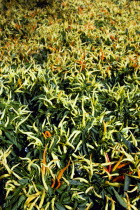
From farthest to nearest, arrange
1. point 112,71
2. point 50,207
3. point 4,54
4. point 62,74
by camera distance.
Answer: point 4,54 → point 112,71 → point 62,74 → point 50,207

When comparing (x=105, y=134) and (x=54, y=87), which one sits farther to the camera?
(x=54, y=87)

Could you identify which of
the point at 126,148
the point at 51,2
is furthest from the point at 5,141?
the point at 51,2

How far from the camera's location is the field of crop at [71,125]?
1.67 meters

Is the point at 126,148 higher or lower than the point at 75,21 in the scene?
lower

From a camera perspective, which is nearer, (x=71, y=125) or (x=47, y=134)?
(x=47, y=134)

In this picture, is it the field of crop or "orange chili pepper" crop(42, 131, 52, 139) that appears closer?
the field of crop

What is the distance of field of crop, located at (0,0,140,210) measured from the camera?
1.67 metres

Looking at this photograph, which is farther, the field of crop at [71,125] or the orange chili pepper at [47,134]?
the orange chili pepper at [47,134]

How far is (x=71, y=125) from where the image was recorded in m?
2.27

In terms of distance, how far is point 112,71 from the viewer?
3.18 m

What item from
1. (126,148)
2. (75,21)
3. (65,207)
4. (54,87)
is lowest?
(65,207)

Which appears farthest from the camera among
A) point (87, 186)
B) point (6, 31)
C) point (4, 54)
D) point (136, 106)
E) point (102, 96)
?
point (6, 31)

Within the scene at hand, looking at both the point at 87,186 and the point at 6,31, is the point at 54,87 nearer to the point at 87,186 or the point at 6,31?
the point at 87,186

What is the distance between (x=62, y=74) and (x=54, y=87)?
0.97 ft
